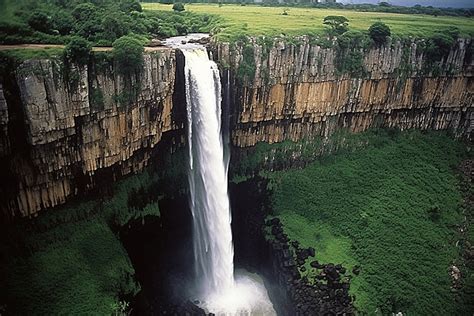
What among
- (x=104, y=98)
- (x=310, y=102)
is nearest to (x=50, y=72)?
(x=104, y=98)

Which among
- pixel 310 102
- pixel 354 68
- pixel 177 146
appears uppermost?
pixel 354 68

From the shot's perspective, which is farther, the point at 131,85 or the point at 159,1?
the point at 159,1

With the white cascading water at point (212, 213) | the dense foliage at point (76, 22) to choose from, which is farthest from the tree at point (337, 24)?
the dense foliage at point (76, 22)

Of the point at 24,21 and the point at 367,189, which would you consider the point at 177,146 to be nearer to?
the point at 24,21

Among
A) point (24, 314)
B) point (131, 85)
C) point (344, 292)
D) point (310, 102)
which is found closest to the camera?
point (24, 314)

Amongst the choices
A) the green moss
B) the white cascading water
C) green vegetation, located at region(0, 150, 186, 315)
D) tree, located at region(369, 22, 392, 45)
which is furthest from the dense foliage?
tree, located at region(369, 22, 392, 45)

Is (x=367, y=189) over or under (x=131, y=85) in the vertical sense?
under

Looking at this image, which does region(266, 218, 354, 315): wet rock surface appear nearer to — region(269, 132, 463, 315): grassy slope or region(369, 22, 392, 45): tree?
region(269, 132, 463, 315): grassy slope

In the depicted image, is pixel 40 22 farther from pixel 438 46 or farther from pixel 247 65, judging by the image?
pixel 438 46

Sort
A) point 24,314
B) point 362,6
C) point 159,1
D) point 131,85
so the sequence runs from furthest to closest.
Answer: point 362,6
point 159,1
point 131,85
point 24,314
